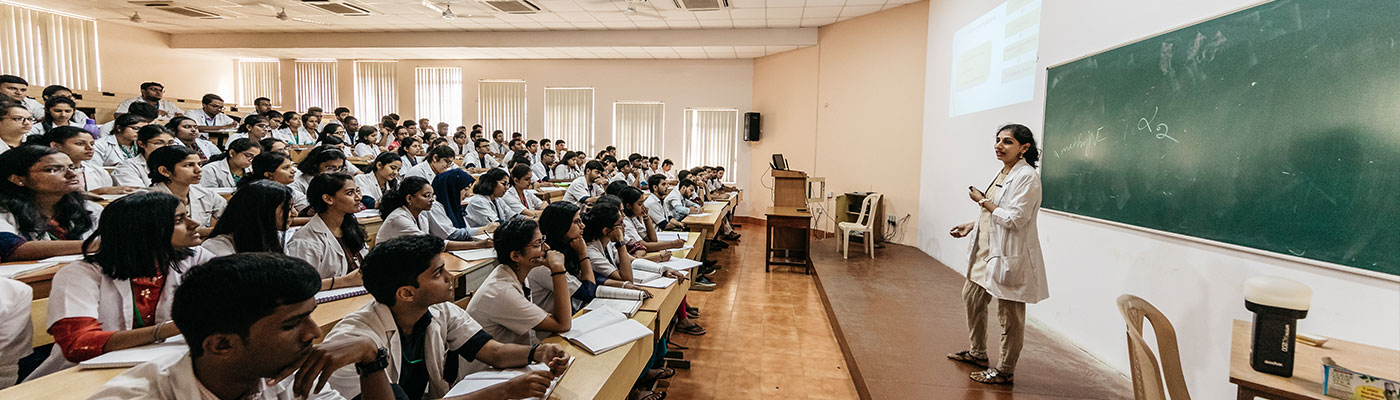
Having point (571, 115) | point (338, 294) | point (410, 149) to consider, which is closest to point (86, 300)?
point (338, 294)

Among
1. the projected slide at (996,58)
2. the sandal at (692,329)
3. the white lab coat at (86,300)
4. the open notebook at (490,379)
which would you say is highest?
the projected slide at (996,58)

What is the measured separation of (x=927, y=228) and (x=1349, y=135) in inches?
199

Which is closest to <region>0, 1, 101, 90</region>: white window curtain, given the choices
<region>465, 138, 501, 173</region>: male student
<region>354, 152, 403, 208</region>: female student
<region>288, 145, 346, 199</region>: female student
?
<region>465, 138, 501, 173</region>: male student

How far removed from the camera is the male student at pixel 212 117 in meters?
6.82

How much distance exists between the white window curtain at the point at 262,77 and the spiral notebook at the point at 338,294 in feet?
38.6

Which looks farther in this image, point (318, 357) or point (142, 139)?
point (142, 139)

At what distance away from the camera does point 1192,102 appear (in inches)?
108

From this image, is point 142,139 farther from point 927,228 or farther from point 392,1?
point 927,228

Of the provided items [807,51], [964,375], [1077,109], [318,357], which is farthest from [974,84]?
[318,357]

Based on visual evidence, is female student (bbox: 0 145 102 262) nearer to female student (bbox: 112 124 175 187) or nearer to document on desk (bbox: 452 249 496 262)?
document on desk (bbox: 452 249 496 262)

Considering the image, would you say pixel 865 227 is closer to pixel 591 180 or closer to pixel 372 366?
pixel 591 180

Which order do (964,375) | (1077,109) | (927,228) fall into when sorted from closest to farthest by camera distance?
(964,375), (1077,109), (927,228)

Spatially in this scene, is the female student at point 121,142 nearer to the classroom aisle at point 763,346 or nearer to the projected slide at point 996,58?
the classroom aisle at point 763,346

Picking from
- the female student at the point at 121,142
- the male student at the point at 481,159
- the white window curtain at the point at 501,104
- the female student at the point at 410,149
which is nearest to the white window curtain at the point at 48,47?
the female student at the point at 121,142
